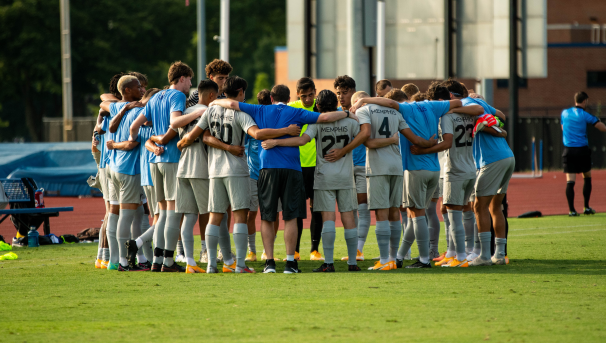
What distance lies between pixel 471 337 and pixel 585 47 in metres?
42.5

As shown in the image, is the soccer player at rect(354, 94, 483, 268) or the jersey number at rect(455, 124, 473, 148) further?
the jersey number at rect(455, 124, 473, 148)

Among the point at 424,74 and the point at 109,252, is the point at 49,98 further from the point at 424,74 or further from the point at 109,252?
the point at 109,252

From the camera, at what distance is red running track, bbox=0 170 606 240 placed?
14.8 meters

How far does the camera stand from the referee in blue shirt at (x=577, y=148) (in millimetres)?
14586

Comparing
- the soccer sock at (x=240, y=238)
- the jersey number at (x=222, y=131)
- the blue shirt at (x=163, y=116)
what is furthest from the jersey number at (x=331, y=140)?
the blue shirt at (x=163, y=116)

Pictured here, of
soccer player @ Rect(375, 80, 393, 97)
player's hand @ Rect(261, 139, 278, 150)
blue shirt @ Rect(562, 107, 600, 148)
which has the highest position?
soccer player @ Rect(375, 80, 393, 97)

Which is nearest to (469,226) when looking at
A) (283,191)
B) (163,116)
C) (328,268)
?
(328,268)

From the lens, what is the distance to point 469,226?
9.01 metres

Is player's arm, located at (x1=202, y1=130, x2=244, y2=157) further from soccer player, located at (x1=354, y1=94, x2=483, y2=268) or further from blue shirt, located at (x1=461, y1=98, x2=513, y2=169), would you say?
blue shirt, located at (x1=461, y1=98, x2=513, y2=169)

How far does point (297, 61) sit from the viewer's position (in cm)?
1534

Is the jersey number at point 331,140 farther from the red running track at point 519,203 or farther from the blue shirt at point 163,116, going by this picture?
the red running track at point 519,203

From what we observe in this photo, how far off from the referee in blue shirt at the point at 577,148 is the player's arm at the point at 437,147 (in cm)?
722

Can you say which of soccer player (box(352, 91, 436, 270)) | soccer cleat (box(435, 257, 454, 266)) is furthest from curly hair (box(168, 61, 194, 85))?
soccer cleat (box(435, 257, 454, 266))

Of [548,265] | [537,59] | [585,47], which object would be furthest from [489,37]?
[585,47]
